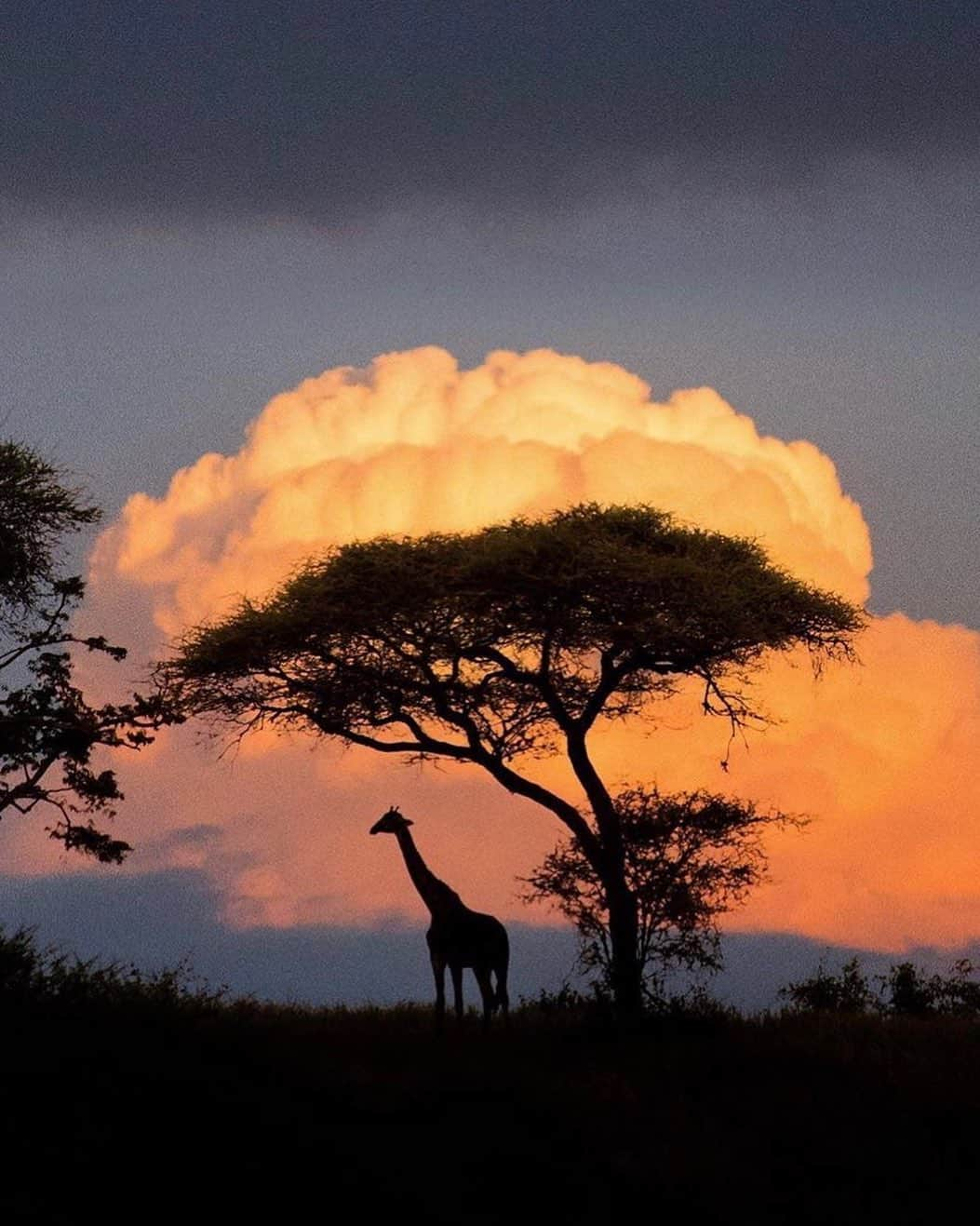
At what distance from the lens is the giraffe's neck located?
88.6 feet

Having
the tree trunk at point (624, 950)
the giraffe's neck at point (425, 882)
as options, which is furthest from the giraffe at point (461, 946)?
the tree trunk at point (624, 950)

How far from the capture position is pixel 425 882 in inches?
1080

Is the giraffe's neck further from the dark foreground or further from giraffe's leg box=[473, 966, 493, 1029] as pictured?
the dark foreground

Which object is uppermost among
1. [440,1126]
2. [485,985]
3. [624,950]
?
[624,950]

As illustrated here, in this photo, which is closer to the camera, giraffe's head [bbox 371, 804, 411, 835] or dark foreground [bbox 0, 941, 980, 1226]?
dark foreground [bbox 0, 941, 980, 1226]

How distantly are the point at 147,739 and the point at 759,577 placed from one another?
11.6 metres

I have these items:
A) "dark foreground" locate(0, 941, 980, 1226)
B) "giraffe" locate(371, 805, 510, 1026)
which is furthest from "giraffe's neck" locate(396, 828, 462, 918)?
"dark foreground" locate(0, 941, 980, 1226)

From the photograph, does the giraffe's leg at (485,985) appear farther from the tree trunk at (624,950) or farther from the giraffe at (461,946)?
the tree trunk at (624,950)

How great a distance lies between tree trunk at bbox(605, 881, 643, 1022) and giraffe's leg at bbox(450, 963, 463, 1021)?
313 centimetres

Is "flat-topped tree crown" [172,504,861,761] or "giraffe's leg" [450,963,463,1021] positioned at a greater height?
"flat-topped tree crown" [172,504,861,761]

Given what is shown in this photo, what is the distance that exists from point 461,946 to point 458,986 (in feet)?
2.41

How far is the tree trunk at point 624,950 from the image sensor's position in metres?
28.5

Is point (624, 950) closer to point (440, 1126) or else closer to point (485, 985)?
point (485, 985)

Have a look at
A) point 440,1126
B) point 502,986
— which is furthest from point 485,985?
point 440,1126
